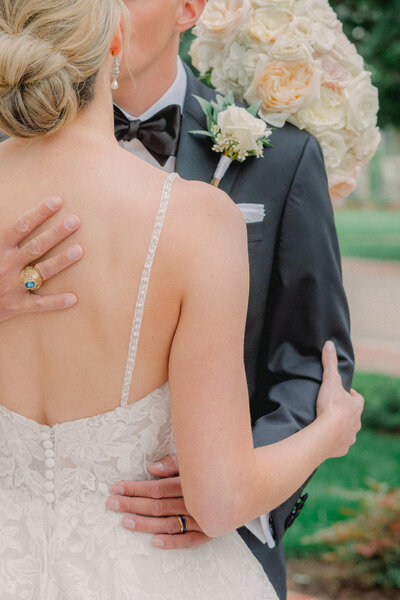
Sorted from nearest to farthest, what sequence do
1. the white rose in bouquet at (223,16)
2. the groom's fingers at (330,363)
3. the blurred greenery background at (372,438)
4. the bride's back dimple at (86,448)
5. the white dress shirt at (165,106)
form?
1. the bride's back dimple at (86,448)
2. the groom's fingers at (330,363)
3. the white rose in bouquet at (223,16)
4. the white dress shirt at (165,106)
5. the blurred greenery background at (372,438)

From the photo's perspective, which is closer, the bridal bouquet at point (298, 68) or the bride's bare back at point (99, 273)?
the bride's bare back at point (99, 273)

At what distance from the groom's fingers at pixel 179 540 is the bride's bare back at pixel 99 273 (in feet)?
1.12

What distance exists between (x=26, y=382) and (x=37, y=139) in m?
0.52

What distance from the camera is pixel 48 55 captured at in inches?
57.4

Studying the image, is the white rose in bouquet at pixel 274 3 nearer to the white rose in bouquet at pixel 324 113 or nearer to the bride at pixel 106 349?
the white rose in bouquet at pixel 324 113

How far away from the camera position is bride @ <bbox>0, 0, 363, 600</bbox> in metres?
1.50

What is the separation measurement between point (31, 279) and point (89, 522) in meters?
0.56

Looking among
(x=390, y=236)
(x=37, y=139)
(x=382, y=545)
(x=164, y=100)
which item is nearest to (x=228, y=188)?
(x=164, y=100)

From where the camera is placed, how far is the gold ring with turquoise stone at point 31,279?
1605 mm

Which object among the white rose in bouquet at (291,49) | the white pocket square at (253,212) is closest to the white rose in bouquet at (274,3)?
the white rose in bouquet at (291,49)

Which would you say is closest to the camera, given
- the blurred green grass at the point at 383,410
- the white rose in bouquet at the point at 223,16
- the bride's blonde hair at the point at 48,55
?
the bride's blonde hair at the point at 48,55

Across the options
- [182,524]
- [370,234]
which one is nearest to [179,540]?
[182,524]

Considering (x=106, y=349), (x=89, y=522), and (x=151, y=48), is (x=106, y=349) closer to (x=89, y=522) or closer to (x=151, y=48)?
(x=89, y=522)

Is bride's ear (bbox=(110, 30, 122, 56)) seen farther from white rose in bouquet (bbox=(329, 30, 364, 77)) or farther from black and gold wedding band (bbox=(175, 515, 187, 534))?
white rose in bouquet (bbox=(329, 30, 364, 77))
